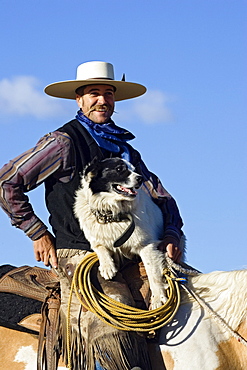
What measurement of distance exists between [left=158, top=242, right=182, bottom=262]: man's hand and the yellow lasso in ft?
0.68

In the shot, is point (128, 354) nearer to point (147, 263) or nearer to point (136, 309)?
point (136, 309)

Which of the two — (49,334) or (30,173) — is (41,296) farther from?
(30,173)

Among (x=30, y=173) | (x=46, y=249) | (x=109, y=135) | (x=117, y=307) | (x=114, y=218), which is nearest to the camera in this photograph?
(x=117, y=307)

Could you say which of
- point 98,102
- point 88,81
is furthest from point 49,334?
point 88,81

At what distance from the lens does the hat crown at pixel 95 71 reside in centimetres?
650

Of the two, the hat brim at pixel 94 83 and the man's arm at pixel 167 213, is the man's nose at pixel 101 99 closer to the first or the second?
the hat brim at pixel 94 83

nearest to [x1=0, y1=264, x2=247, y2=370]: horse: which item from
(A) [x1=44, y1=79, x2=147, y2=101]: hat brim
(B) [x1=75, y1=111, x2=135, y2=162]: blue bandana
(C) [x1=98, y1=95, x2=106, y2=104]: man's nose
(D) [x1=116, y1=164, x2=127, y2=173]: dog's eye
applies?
(D) [x1=116, y1=164, x2=127, y2=173]: dog's eye

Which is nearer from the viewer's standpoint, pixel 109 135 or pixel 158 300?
pixel 158 300

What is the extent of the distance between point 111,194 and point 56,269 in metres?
0.83

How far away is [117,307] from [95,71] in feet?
6.82

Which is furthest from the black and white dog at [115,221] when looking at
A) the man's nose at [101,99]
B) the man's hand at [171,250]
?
the man's nose at [101,99]

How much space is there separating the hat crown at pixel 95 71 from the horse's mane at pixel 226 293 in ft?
6.27

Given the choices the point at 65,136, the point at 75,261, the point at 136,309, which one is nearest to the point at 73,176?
the point at 65,136

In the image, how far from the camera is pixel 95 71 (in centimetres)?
650
